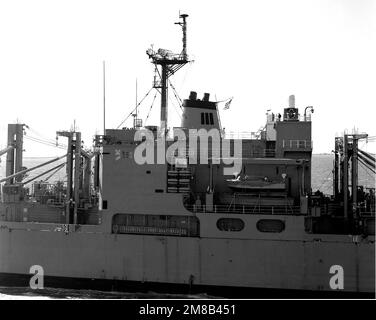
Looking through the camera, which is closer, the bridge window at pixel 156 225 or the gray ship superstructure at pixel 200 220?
the gray ship superstructure at pixel 200 220

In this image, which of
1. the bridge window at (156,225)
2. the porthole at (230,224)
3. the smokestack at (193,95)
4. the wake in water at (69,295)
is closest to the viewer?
the wake in water at (69,295)

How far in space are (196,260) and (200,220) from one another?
5.09 feet

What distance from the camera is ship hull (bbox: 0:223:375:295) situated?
17828 mm

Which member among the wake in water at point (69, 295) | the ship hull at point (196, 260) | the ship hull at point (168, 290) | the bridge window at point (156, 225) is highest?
Result: the bridge window at point (156, 225)

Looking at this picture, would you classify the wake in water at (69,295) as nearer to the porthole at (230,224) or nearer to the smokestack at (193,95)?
the porthole at (230,224)

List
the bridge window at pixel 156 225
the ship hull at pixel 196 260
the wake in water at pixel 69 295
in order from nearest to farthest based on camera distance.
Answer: the ship hull at pixel 196 260
the wake in water at pixel 69 295
the bridge window at pixel 156 225

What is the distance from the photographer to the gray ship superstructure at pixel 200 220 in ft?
59.0

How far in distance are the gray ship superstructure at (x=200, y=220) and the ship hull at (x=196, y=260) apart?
0.04 meters

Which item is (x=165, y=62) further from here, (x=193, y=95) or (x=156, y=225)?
(x=156, y=225)

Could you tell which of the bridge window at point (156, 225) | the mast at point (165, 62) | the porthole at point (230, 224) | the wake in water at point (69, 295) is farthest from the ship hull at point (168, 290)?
the mast at point (165, 62)

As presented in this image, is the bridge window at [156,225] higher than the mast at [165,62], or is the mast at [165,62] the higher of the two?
the mast at [165,62]

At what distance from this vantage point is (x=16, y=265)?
789 inches
